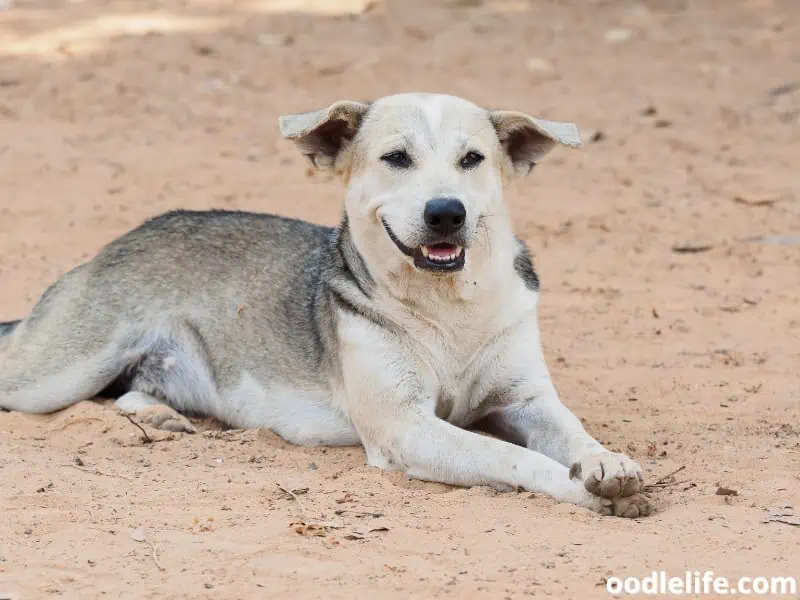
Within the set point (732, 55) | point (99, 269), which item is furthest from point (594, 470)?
point (732, 55)

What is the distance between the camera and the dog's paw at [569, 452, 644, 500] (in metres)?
4.98

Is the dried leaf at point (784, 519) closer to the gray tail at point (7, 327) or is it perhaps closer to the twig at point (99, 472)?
the twig at point (99, 472)

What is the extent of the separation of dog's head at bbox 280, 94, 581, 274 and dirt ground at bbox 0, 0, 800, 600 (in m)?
1.02

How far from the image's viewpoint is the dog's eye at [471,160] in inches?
226

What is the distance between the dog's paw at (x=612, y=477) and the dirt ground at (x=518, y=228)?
0.13 metres

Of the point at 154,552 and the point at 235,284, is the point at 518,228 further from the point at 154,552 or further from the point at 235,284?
the point at 154,552

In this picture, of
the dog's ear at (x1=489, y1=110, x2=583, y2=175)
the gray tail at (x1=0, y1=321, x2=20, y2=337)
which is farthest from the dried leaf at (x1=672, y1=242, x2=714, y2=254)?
the gray tail at (x1=0, y1=321, x2=20, y2=337)

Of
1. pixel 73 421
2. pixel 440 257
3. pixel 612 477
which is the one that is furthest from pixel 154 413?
pixel 612 477

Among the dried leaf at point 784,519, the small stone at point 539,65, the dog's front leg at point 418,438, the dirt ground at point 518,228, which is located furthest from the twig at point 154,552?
the small stone at point 539,65

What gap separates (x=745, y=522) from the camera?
15.5ft

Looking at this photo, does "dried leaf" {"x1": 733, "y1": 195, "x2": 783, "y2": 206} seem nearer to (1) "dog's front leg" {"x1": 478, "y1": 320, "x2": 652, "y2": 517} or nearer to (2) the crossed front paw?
(1) "dog's front leg" {"x1": 478, "y1": 320, "x2": 652, "y2": 517}

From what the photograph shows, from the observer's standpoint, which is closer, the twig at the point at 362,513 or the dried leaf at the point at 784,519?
the dried leaf at the point at 784,519

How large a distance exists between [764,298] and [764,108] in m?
4.60

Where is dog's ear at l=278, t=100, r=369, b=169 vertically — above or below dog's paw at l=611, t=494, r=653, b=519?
above
